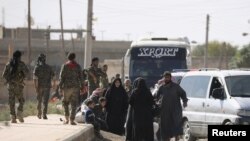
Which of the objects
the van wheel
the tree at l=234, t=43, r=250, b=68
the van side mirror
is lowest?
the tree at l=234, t=43, r=250, b=68

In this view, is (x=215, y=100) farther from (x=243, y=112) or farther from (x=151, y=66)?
(x=151, y=66)

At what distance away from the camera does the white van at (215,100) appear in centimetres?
1589

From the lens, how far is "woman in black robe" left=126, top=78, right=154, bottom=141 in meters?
16.4

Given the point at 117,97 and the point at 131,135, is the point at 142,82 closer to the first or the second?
the point at 131,135

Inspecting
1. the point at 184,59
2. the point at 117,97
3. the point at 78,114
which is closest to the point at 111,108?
the point at 117,97

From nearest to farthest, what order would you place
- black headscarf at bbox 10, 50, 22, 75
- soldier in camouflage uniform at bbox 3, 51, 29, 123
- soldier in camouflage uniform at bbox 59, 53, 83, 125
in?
soldier in camouflage uniform at bbox 59, 53, 83, 125 < black headscarf at bbox 10, 50, 22, 75 < soldier in camouflage uniform at bbox 3, 51, 29, 123

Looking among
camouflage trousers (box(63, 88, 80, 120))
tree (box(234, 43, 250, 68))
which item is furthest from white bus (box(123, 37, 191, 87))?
tree (box(234, 43, 250, 68))

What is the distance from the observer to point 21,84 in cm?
1905

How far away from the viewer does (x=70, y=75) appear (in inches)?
724

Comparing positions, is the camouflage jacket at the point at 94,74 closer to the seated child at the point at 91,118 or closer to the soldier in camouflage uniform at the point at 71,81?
the seated child at the point at 91,118

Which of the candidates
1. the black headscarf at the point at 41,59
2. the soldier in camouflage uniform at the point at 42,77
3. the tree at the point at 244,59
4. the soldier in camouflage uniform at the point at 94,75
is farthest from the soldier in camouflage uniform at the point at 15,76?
the tree at the point at 244,59

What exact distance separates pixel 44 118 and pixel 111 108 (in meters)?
2.53

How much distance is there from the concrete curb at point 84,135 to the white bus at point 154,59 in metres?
9.71

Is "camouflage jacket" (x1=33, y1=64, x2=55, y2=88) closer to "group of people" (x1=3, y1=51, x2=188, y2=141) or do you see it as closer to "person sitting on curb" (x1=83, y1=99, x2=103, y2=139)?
"group of people" (x1=3, y1=51, x2=188, y2=141)
